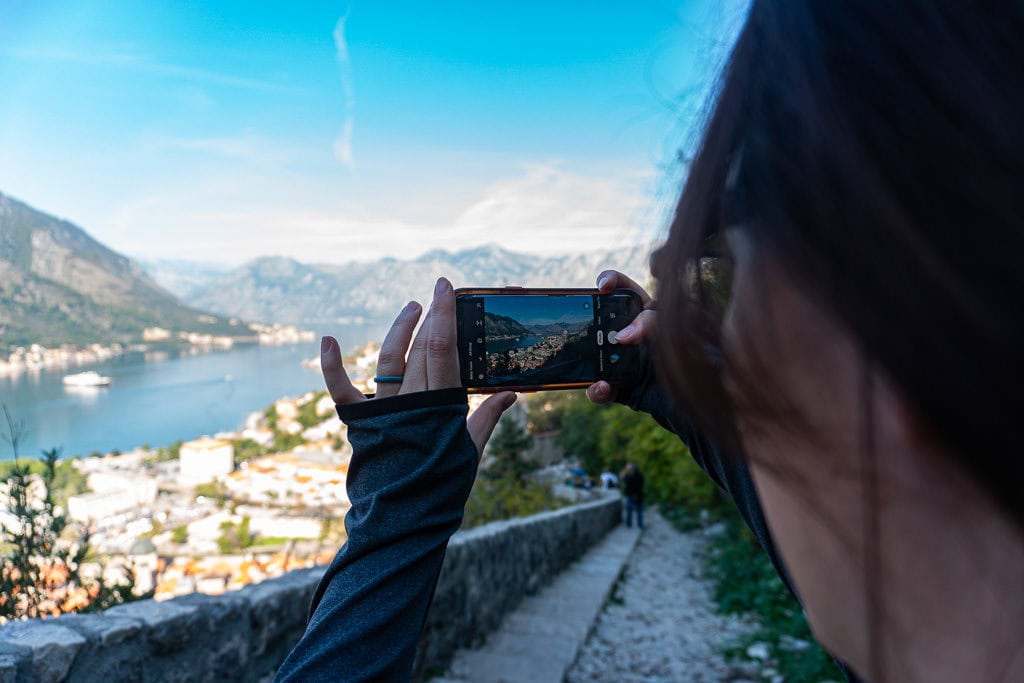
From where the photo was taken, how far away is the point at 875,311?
1.29ft

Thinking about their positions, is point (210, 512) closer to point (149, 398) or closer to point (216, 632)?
point (216, 632)

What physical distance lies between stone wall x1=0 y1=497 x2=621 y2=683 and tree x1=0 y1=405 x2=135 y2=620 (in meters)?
0.58

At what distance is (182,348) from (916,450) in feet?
109

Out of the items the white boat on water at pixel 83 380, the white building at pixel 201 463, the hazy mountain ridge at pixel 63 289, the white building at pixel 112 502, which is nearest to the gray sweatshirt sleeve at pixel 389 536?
the white building at pixel 112 502

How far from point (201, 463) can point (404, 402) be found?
14.2 metres

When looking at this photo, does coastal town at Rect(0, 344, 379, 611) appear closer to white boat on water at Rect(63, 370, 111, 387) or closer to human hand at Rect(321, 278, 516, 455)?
human hand at Rect(321, 278, 516, 455)

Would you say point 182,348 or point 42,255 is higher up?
point 42,255

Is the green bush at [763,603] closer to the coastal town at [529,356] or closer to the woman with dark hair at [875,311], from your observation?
the coastal town at [529,356]

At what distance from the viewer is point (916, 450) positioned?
0.40m

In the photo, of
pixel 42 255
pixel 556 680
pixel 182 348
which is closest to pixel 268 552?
pixel 556 680

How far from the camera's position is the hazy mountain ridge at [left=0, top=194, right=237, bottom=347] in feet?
49.2

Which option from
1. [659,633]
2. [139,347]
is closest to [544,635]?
[659,633]

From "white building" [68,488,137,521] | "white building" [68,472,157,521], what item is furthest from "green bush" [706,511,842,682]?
"white building" [68,472,157,521]

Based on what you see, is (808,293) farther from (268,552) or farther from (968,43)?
(268,552)
